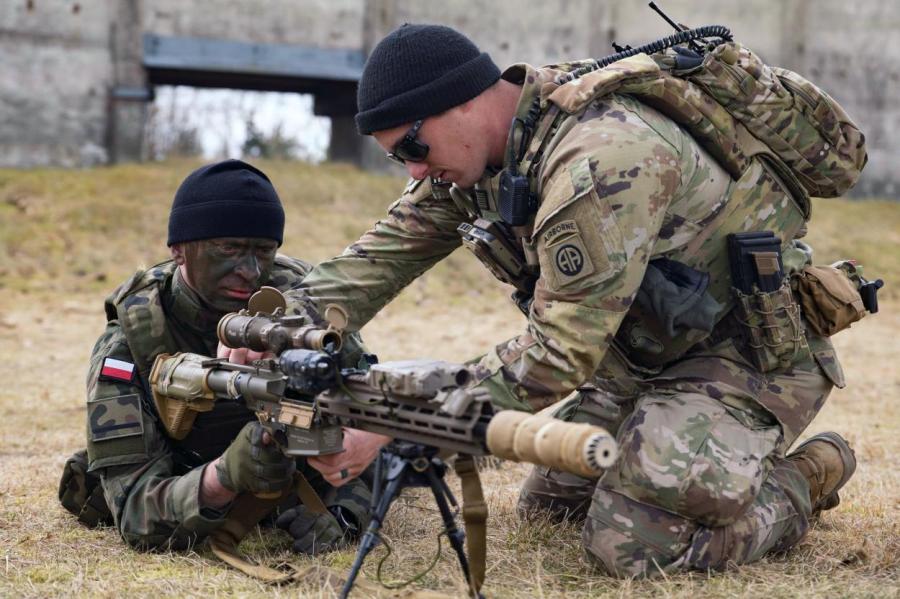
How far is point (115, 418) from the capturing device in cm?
406

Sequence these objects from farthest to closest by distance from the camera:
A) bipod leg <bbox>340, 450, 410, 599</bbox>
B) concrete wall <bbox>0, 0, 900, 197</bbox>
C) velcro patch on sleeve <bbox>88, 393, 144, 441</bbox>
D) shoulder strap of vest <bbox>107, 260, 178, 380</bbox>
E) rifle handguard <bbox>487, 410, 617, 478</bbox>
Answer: concrete wall <bbox>0, 0, 900, 197</bbox>
shoulder strap of vest <bbox>107, 260, 178, 380</bbox>
velcro patch on sleeve <bbox>88, 393, 144, 441</bbox>
bipod leg <bbox>340, 450, 410, 599</bbox>
rifle handguard <bbox>487, 410, 617, 478</bbox>

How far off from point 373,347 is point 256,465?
6599 millimetres

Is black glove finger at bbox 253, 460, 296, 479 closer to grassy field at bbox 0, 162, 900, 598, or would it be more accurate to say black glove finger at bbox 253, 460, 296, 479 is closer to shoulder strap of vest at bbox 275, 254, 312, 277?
grassy field at bbox 0, 162, 900, 598

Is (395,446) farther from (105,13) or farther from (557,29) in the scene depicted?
(557,29)

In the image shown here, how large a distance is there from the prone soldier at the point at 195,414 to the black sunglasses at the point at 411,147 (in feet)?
3.18

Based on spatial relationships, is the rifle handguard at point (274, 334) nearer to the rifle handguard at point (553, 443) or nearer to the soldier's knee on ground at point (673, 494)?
the rifle handguard at point (553, 443)

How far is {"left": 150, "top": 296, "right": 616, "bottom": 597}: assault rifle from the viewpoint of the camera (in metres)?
2.55

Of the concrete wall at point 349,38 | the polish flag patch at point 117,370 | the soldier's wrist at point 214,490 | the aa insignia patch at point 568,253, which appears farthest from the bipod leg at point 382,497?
the concrete wall at point 349,38

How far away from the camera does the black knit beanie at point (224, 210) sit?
14.0 feet

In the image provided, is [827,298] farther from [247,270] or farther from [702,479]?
[247,270]

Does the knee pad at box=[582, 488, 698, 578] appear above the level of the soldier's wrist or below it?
above

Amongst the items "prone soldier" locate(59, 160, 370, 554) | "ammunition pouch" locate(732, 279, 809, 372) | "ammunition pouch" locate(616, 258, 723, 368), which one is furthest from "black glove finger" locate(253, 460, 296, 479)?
"ammunition pouch" locate(732, 279, 809, 372)

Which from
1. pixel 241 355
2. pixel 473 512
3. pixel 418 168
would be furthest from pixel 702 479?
pixel 241 355

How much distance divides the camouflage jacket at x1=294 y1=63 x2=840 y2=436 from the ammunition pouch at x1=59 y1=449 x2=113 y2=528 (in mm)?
1909
